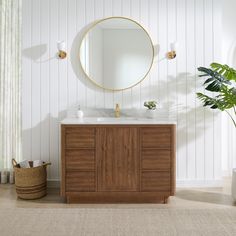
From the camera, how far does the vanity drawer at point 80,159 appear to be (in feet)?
12.5

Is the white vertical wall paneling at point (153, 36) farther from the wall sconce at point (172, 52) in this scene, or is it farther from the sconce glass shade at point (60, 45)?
the sconce glass shade at point (60, 45)

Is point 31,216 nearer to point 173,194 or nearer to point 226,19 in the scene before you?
point 173,194

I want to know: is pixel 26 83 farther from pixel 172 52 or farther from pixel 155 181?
pixel 155 181

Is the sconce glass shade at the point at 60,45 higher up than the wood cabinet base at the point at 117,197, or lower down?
higher up

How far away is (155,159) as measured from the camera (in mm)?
3818

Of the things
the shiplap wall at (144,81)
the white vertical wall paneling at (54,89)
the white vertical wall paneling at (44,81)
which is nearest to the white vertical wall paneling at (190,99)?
the shiplap wall at (144,81)

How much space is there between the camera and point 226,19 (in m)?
4.84

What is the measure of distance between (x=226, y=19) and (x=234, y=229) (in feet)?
9.10

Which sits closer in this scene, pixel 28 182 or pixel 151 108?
pixel 28 182

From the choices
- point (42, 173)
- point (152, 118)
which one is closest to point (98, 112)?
point (152, 118)

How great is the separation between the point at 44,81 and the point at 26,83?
8.2 inches

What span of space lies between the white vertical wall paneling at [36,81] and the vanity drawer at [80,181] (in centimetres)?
83

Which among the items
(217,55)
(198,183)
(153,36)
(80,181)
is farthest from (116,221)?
(217,55)

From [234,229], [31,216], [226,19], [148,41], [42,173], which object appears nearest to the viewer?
[234,229]
